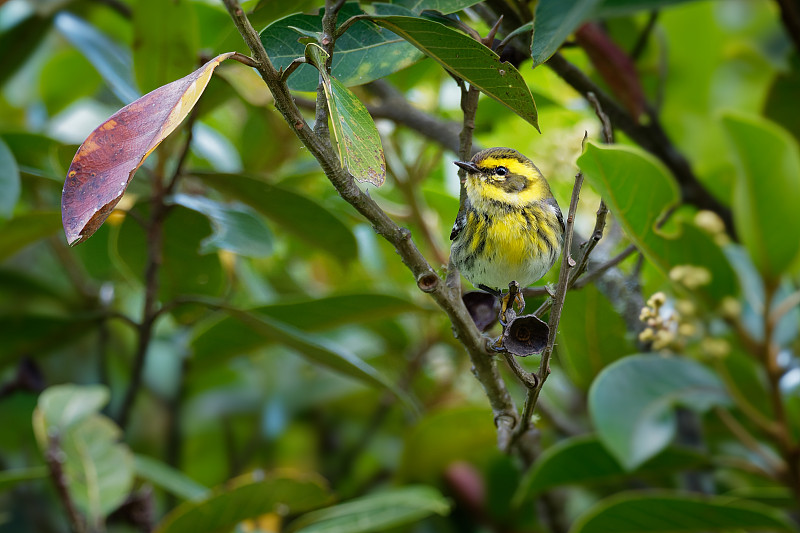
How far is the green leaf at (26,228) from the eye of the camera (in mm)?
1686

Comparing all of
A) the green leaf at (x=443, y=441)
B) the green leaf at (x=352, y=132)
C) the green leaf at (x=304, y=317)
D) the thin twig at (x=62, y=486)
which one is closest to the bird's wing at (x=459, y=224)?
the green leaf at (x=352, y=132)

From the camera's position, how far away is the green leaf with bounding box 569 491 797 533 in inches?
59.9

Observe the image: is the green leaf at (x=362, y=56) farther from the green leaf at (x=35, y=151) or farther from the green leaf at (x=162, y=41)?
the green leaf at (x=35, y=151)

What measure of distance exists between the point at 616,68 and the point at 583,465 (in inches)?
34.1

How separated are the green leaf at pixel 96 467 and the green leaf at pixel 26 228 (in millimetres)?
433

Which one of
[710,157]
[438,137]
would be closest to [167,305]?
[438,137]

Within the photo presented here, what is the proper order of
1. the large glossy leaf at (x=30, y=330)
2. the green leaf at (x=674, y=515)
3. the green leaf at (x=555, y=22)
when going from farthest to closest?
the large glossy leaf at (x=30, y=330) → the green leaf at (x=674, y=515) → the green leaf at (x=555, y=22)

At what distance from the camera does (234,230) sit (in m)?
1.59

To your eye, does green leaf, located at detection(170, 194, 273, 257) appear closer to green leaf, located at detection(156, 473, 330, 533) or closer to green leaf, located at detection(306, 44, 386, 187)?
green leaf, located at detection(156, 473, 330, 533)

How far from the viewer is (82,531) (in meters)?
1.46

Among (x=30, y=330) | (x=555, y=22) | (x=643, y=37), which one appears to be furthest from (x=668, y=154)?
(x=30, y=330)

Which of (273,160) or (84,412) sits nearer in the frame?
(84,412)

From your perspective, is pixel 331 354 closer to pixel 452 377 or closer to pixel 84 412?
pixel 84 412

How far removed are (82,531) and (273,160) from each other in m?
1.31
